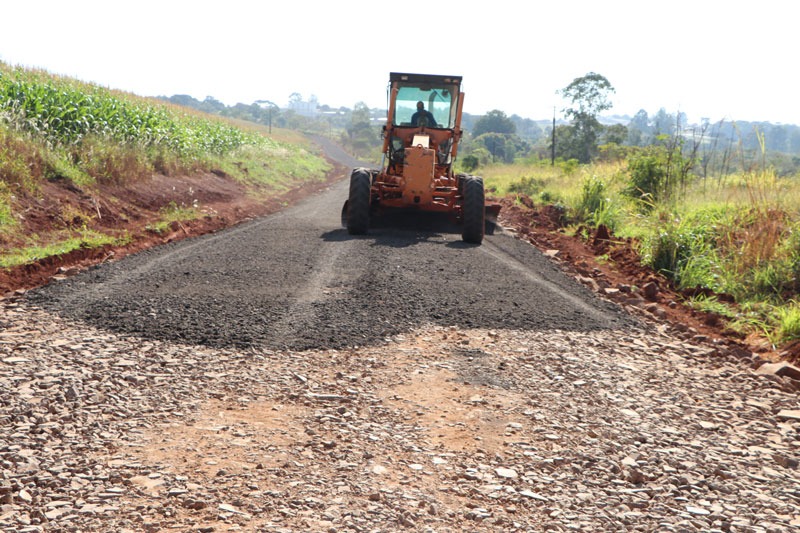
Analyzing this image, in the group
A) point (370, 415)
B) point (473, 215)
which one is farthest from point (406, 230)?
point (370, 415)

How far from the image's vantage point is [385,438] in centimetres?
417

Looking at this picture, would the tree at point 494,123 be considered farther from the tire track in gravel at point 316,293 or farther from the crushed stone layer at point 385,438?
the crushed stone layer at point 385,438

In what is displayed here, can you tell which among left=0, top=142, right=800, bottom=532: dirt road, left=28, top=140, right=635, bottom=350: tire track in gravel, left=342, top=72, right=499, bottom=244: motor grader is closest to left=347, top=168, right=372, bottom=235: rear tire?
left=342, top=72, right=499, bottom=244: motor grader

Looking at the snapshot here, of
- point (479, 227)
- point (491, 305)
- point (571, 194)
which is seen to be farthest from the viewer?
point (571, 194)

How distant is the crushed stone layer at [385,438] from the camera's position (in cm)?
338

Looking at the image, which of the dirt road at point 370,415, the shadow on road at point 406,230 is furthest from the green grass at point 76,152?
the shadow on road at point 406,230

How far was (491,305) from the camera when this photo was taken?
7379 millimetres

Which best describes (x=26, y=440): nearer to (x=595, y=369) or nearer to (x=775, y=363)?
(x=595, y=369)

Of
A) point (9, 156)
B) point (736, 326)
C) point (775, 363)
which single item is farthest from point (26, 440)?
point (9, 156)

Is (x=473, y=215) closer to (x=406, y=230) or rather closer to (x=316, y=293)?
(x=406, y=230)

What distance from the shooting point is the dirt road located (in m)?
3.43

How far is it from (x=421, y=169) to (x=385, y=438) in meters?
8.19

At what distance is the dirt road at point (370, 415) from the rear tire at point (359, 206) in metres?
3.92

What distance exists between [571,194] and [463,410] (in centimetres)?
1306
